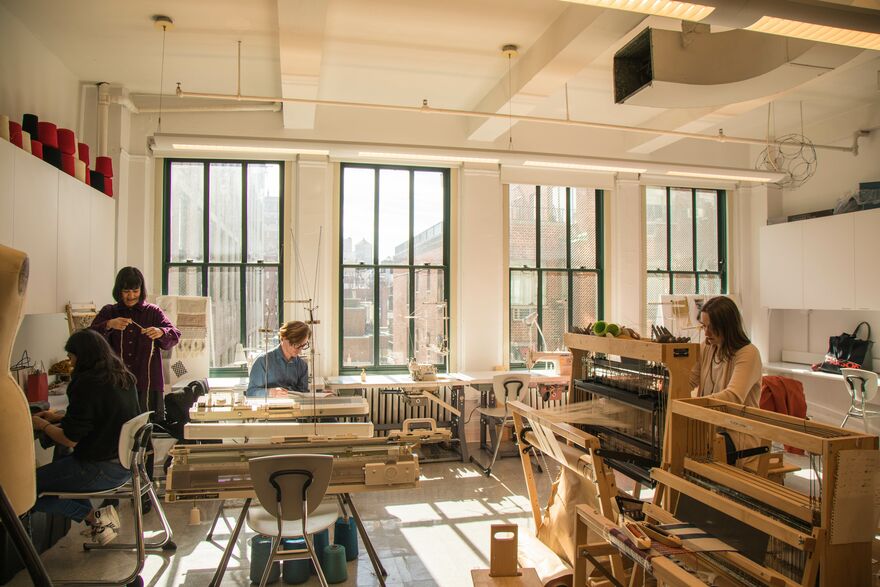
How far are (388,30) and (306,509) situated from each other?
316cm

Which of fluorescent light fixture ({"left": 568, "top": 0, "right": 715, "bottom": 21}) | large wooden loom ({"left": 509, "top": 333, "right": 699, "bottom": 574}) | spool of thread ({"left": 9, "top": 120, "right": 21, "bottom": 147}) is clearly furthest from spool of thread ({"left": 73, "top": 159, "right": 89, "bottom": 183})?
fluorescent light fixture ({"left": 568, "top": 0, "right": 715, "bottom": 21})

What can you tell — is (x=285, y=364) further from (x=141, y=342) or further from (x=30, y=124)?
(x=30, y=124)

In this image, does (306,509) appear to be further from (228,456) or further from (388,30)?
(388,30)

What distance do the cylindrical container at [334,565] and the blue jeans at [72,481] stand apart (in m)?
1.17

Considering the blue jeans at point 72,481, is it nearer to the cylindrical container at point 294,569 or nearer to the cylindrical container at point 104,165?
the cylindrical container at point 294,569

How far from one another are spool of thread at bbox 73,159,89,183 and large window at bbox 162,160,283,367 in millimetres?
1291

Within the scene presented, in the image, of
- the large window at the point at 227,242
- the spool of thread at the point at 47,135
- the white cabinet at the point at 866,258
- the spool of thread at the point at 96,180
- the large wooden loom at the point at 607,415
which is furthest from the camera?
the large window at the point at 227,242

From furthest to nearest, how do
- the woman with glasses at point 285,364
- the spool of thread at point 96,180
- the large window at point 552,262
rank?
the large window at point 552,262, the spool of thread at point 96,180, the woman with glasses at point 285,364

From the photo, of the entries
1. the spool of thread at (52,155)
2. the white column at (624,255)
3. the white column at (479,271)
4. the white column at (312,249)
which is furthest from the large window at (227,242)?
the white column at (624,255)

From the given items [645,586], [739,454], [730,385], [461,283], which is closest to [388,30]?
[461,283]

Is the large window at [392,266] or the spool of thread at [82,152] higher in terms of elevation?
the spool of thread at [82,152]

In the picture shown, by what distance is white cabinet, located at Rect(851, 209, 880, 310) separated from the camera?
5336mm

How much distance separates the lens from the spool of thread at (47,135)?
3.71 meters

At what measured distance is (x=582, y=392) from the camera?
315 cm
